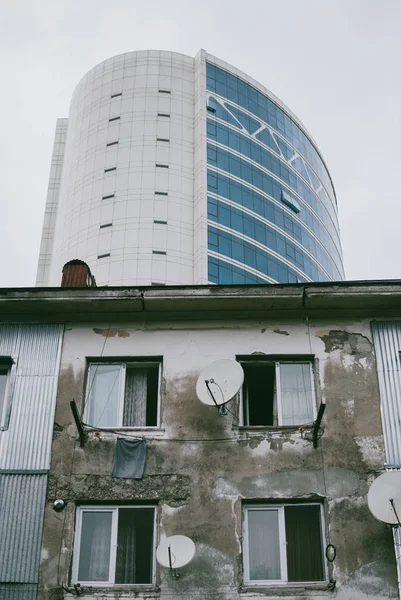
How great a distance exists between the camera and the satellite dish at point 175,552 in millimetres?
14641

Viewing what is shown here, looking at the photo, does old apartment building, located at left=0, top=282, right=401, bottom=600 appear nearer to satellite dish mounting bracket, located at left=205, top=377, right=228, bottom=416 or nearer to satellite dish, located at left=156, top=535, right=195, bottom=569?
satellite dish mounting bracket, located at left=205, top=377, right=228, bottom=416

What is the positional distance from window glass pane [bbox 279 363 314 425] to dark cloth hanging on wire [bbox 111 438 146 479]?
2953mm

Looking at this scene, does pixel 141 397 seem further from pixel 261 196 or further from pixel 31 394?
pixel 261 196

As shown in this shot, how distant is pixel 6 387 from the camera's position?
17.4 meters

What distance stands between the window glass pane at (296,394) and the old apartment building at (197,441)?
0.03 meters

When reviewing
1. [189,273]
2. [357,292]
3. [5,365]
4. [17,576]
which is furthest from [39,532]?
[189,273]

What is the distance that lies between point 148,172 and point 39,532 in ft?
214

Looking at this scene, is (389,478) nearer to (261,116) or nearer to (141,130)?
(141,130)

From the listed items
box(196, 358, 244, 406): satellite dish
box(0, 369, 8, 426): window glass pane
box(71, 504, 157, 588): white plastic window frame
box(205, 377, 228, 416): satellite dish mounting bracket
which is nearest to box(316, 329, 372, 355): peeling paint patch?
box(196, 358, 244, 406): satellite dish

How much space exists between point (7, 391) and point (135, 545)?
170 inches

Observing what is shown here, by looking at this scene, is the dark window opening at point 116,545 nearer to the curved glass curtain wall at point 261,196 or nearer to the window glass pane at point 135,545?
the window glass pane at point 135,545

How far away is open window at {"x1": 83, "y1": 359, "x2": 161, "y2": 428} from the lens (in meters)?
17.0

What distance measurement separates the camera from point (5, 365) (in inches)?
700

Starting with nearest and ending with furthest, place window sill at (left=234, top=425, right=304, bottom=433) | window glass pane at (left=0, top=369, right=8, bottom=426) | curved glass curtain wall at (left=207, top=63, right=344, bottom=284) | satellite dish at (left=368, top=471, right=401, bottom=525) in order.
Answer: satellite dish at (left=368, top=471, right=401, bottom=525)
window sill at (left=234, top=425, right=304, bottom=433)
window glass pane at (left=0, top=369, right=8, bottom=426)
curved glass curtain wall at (left=207, top=63, right=344, bottom=284)
